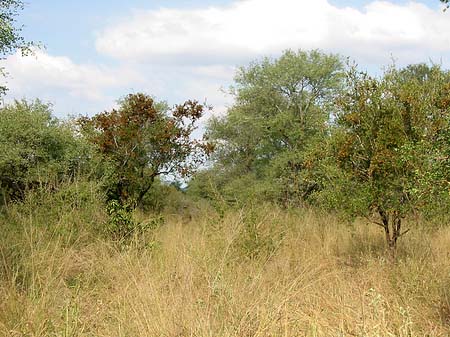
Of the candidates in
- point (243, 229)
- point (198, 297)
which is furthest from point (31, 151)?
point (198, 297)

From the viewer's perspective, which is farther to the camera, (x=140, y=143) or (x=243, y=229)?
(x=140, y=143)

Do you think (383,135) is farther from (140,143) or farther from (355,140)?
(140,143)

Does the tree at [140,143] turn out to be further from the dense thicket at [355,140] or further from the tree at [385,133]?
the tree at [385,133]

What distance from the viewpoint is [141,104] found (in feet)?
62.7

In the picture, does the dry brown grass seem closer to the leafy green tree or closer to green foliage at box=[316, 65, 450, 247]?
green foliage at box=[316, 65, 450, 247]

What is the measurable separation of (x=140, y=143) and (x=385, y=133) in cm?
1144

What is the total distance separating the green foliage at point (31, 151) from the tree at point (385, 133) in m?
8.60

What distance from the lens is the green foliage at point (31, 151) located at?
15133mm

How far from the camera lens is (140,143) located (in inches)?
743

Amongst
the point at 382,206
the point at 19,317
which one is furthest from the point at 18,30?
the point at 382,206

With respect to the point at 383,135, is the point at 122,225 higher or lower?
lower

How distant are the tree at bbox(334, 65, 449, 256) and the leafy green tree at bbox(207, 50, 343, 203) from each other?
1167 centimetres

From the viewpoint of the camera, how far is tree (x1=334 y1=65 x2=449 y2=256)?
9.11 m

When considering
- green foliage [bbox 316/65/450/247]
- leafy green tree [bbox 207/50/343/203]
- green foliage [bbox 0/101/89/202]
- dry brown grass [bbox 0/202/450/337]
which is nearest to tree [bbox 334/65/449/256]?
green foliage [bbox 316/65/450/247]
